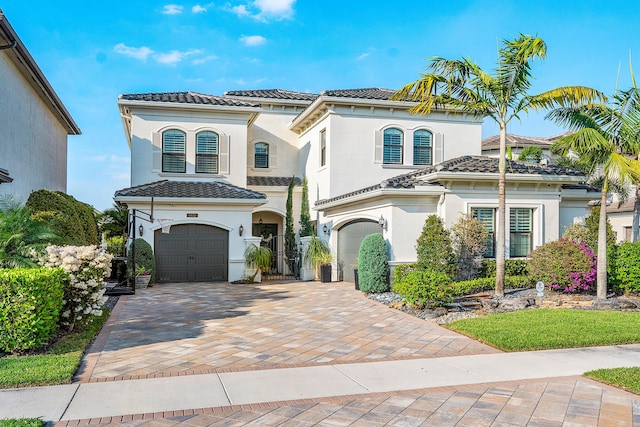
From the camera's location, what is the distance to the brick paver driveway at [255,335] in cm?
809

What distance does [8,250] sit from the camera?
33.6 feet

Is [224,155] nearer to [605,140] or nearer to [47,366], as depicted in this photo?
[605,140]

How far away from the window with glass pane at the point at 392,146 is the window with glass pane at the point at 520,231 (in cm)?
602

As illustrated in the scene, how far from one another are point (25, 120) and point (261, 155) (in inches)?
437

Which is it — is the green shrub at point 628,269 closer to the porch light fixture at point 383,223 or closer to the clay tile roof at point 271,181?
the porch light fixture at point 383,223

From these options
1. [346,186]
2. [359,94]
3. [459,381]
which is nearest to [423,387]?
[459,381]

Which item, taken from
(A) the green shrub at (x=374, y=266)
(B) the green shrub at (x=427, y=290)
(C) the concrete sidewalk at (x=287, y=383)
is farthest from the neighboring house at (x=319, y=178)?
(C) the concrete sidewalk at (x=287, y=383)

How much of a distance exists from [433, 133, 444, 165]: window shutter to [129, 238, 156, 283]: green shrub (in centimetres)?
1188

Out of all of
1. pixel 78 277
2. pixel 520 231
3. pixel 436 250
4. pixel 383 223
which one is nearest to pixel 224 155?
pixel 383 223

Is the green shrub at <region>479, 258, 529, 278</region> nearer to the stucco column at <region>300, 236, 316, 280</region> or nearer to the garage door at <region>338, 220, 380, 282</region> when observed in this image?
the garage door at <region>338, 220, 380, 282</region>

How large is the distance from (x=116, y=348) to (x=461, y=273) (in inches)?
416

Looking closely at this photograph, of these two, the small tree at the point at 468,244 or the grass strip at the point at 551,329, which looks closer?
the grass strip at the point at 551,329

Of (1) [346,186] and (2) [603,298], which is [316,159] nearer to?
(1) [346,186]

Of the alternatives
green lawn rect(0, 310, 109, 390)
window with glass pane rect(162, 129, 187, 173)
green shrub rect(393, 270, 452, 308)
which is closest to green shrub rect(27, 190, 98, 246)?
green lawn rect(0, 310, 109, 390)
